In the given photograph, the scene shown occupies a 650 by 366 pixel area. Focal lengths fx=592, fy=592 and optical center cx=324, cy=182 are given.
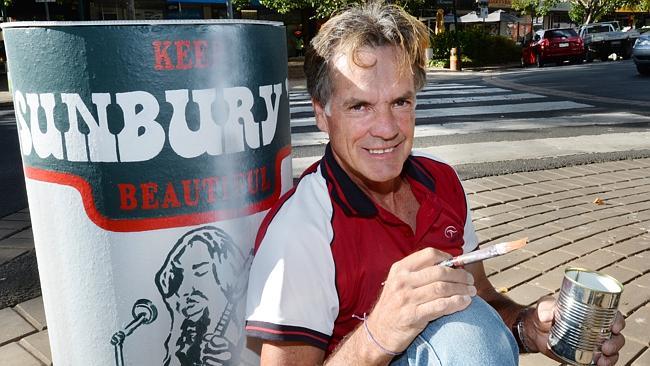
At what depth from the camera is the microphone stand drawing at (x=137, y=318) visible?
1.57 metres

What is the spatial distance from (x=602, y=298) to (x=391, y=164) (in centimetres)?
70

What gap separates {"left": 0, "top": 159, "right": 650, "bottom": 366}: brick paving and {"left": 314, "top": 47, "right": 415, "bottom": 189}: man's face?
4.46ft

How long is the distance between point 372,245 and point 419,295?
1.09 ft

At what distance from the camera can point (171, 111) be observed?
4.89ft

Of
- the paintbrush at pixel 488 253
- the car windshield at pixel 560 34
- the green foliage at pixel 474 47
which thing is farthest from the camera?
the green foliage at pixel 474 47

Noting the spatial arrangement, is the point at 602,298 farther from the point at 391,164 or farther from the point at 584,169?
the point at 584,169

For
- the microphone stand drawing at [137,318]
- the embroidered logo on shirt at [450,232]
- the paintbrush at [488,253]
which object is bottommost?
the microphone stand drawing at [137,318]

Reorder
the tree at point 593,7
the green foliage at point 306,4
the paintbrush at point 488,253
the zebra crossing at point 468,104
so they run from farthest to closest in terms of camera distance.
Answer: the tree at point 593,7
the green foliage at point 306,4
the zebra crossing at point 468,104
the paintbrush at point 488,253

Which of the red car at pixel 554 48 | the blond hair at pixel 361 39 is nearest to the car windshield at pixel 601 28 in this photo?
the red car at pixel 554 48

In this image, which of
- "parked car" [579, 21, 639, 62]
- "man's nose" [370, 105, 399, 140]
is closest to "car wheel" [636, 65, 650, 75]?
"parked car" [579, 21, 639, 62]

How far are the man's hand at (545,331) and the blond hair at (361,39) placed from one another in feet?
2.64

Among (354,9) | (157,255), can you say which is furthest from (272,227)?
(354,9)

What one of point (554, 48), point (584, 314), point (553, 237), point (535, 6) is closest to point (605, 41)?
point (554, 48)

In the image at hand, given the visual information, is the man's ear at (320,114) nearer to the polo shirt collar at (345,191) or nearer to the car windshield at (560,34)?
the polo shirt collar at (345,191)
